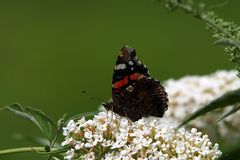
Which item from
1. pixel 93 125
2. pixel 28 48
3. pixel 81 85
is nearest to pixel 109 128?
pixel 93 125

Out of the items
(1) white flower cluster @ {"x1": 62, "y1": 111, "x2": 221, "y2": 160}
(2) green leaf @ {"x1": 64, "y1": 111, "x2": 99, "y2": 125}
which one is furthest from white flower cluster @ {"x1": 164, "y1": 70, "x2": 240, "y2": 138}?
(1) white flower cluster @ {"x1": 62, "y1": 111, "x2": 221, "y2": 160}

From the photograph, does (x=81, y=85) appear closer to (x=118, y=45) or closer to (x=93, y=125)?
(x=118, y=45)

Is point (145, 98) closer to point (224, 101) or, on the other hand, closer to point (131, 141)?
point (131, 141)

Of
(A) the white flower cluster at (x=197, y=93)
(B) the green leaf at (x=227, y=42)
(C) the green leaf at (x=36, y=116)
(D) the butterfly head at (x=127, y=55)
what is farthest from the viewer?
(A) the white flower cluster at (x=197, y=93)

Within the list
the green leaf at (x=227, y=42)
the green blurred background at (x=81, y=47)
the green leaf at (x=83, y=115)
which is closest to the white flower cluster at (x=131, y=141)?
the green leaf at (x=83, y=115)

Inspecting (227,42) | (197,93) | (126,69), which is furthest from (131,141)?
(197,93)

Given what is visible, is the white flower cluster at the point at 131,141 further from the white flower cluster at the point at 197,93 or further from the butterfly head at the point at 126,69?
the white flower cluster at the point at 197,93
